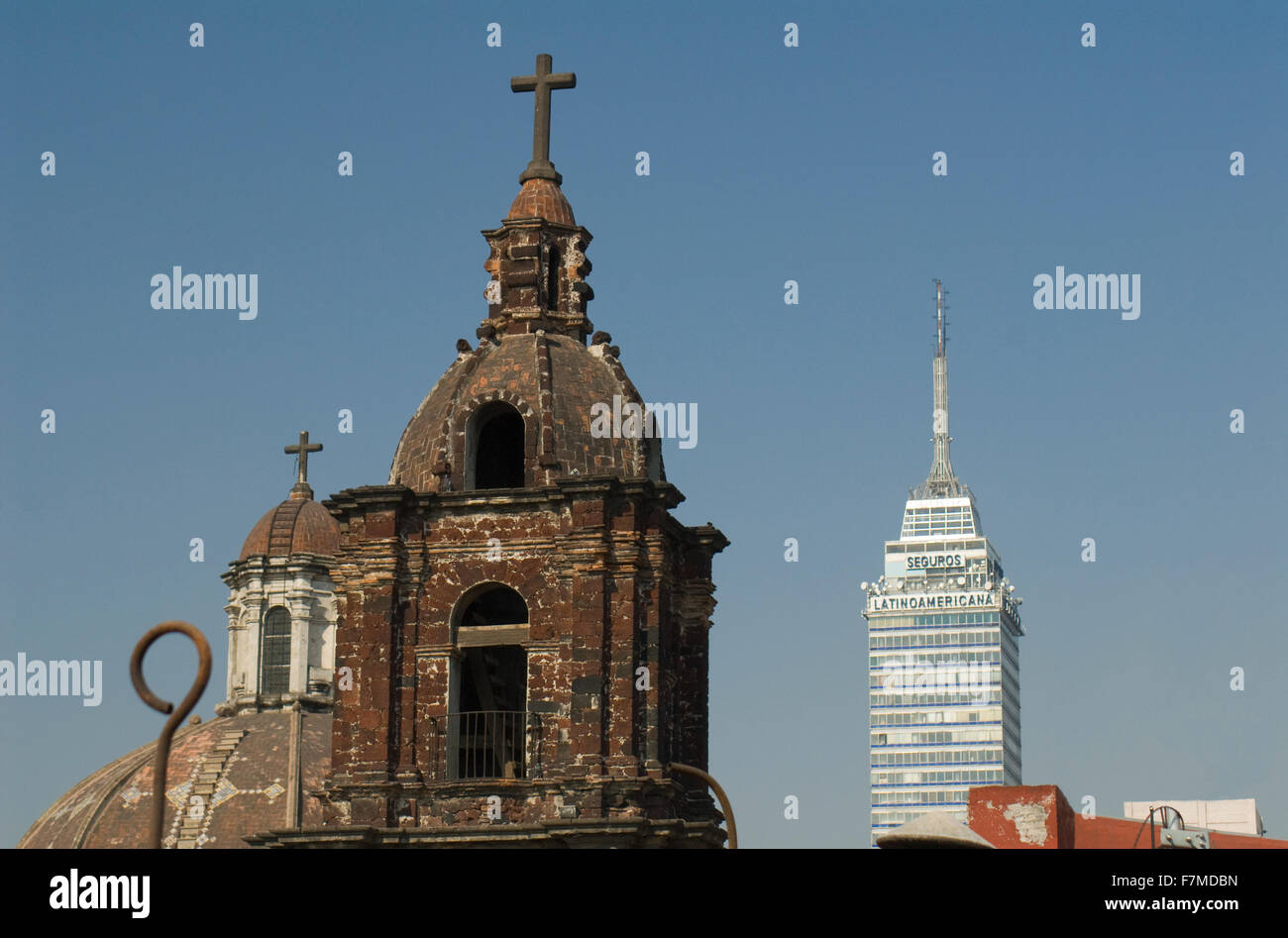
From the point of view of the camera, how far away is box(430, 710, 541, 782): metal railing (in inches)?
1487

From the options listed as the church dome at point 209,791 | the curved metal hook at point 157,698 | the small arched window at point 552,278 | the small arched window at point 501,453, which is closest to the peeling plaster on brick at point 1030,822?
the small arched window at point 501,453

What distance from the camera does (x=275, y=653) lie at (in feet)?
194

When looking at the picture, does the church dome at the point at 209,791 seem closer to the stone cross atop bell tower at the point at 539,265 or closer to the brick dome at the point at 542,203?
the stone cross atop bell tower at the point at 539,265

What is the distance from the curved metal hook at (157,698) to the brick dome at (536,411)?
20468mm

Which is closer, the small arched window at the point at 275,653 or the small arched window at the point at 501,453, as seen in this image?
the small arched window at the point at 501,453

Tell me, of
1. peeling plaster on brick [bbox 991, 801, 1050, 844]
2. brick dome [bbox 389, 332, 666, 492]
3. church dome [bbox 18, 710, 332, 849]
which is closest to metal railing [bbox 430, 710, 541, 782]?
brick dome [bbox 389, 332, 666, 492]

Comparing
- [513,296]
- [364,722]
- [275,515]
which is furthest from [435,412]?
[275,515]

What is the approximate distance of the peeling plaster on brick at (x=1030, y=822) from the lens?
48812 millimetres

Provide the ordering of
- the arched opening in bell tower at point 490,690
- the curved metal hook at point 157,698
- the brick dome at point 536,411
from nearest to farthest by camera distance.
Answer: the curved metal hook at point 157,698, the arched opening in bell tower at point 490,690, the brick dome at point 536,411

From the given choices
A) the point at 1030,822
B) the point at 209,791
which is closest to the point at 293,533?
the point at 209,791

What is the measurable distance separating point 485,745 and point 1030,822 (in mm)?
14778
